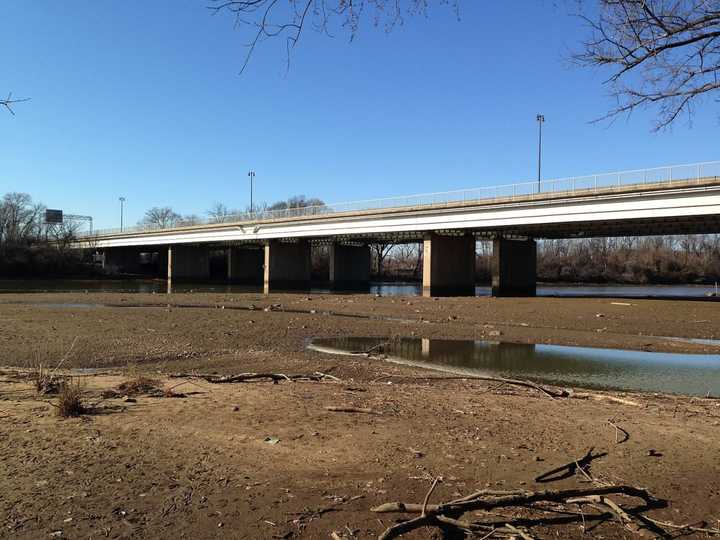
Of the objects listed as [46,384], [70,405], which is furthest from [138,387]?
[70,405]

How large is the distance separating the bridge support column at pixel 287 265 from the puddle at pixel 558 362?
56.1 meters

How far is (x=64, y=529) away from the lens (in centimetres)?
423

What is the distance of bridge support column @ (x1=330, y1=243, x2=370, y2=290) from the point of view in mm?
83250

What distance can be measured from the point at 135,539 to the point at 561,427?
17.8 ft

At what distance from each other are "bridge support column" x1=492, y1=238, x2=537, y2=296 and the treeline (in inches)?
2719

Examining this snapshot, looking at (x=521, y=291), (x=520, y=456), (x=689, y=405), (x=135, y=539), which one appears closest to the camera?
(x=135, y=539)

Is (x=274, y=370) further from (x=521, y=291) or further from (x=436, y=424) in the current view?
(x=521, y=291)

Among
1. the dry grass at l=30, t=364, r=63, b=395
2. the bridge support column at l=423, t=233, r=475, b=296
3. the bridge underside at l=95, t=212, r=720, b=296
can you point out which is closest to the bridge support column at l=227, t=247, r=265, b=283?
the bridge underside at l=95, t=212, r=720, b=296

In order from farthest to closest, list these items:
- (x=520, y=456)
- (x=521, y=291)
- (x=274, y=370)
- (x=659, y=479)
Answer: (x=521, y=291)
(x=274, y=370)
(x=520, y=456)
(x=659, y=479)

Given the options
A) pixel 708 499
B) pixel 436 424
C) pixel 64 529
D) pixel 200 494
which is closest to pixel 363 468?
pixel 200 494

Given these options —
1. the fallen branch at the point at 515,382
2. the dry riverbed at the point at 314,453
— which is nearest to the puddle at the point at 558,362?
the fallen branch at the point at 515,382

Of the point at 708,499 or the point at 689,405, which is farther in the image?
the point at 689,405

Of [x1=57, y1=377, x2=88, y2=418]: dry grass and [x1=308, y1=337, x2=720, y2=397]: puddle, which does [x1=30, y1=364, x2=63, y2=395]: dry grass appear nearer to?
[x1=57, y1=377, x2=88, y2=418]: dry grass

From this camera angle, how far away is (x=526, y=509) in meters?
4.57
